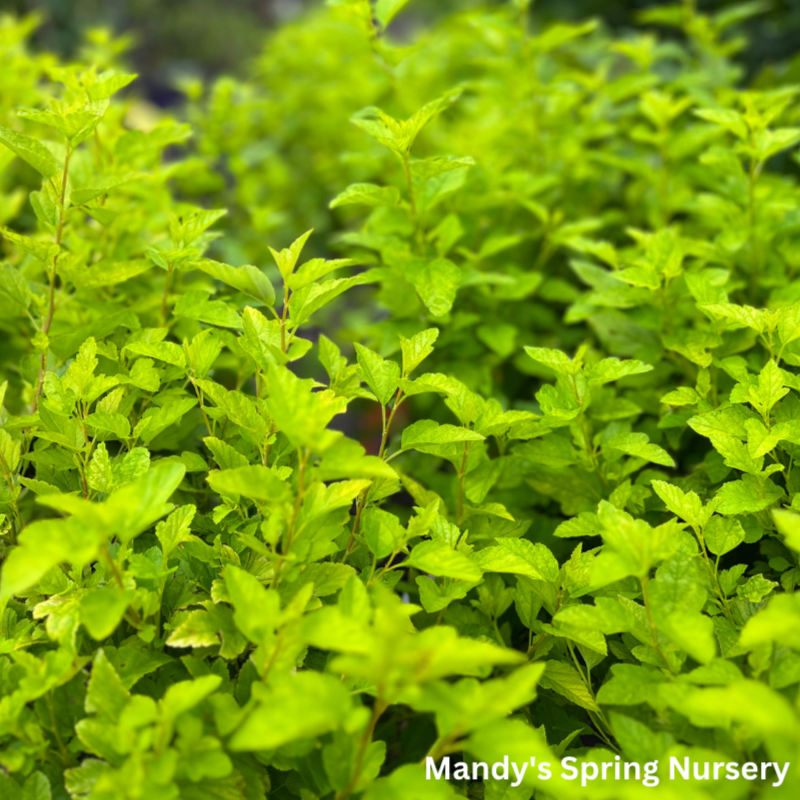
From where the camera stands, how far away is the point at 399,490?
3.99 ft

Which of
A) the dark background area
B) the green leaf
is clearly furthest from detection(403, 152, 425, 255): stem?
the dark background area

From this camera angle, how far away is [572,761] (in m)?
0.78

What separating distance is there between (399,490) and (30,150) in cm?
81

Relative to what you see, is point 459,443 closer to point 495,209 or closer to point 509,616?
point 509,616

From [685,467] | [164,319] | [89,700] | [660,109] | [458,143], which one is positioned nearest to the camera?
[89,700]

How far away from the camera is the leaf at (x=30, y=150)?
102 cm

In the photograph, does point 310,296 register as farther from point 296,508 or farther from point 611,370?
point 611,370

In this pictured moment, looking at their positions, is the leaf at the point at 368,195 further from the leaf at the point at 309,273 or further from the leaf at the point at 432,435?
the leaf at the point at 432,435

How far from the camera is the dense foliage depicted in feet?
2.22

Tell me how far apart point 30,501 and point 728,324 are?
1.25 m

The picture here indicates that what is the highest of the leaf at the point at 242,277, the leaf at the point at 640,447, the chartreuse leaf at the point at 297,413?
the leaf at the point at 242,277

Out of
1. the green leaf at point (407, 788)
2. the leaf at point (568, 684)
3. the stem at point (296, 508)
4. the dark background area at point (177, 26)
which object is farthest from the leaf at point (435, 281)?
the dark background area at point (177, 26)

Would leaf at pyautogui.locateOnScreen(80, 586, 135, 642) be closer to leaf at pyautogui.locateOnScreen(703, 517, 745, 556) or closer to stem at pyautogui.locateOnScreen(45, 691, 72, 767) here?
stem at pyautogui.locateOnScreen(45, 691, 72, 767)

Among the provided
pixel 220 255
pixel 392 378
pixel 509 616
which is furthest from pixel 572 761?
pixel 220 255
